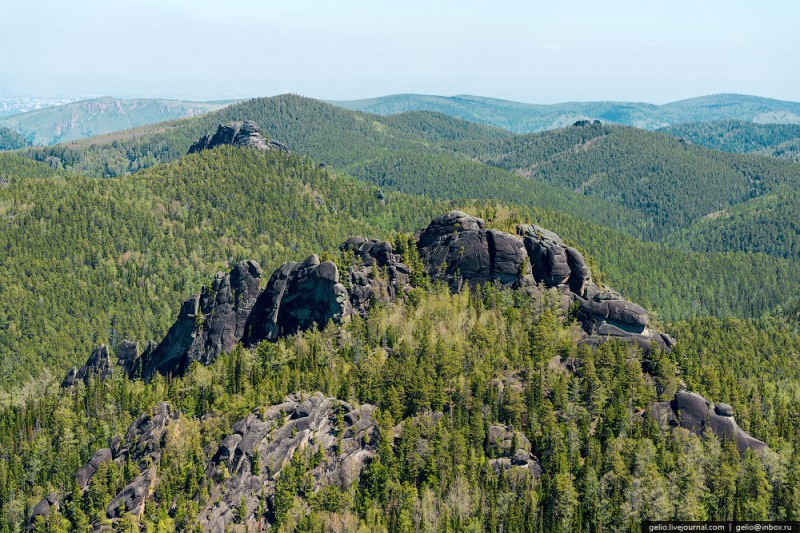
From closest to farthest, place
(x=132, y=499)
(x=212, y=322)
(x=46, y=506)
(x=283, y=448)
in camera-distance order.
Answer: (x=132, y=499), (x=283, y=448), (x=46, y=506), (x=212, y=322)

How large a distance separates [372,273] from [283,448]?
5584cm

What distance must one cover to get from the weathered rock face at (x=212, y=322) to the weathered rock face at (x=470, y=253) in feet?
155

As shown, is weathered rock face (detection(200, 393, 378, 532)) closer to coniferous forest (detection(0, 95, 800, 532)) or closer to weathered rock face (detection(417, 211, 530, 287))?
coniferous forest (detection(0, 95, 800, 532))

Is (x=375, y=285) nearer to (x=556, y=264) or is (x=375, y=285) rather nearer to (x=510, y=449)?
(x=556, y=264)

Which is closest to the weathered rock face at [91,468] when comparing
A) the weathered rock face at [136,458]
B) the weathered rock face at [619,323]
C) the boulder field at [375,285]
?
the weathered rock face at [136,458]

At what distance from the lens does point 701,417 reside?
11775cm

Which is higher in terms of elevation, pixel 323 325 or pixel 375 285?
pixel 375 285

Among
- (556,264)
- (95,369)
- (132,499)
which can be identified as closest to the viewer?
(132,499)

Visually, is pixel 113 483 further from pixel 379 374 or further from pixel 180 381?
pixel 379 374

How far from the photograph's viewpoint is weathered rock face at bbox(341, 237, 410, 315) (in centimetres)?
15625

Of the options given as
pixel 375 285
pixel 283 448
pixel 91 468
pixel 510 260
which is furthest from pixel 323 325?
pixel 91 468

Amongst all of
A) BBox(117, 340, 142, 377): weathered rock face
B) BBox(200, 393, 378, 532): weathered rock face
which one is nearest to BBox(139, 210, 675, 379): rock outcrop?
BBox(117, 340, 142, 377): weathered rock face

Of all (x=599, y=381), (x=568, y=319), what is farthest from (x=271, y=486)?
(x=568, y=319)

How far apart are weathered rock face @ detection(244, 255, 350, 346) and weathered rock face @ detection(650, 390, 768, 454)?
2708 inches
